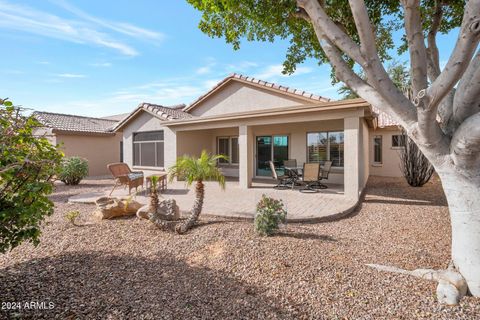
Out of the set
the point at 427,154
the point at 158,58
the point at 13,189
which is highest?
the point at 158,58

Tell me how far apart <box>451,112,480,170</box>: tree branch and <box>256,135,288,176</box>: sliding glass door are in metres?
10.7

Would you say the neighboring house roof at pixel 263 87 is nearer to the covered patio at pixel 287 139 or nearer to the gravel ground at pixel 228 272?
the covered patio at pixel 287 139

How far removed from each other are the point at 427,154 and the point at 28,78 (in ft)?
52.8

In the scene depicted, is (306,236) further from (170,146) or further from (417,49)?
(170,146)

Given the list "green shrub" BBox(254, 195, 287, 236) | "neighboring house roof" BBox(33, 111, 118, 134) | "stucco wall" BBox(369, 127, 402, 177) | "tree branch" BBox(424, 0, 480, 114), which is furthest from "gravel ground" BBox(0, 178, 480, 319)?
"neighboring house roof" BBox(33, 111, 118, 134)

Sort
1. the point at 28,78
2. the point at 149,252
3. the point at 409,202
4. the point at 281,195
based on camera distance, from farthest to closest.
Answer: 1. the point at 28,78
2. the point at 281,195
3. the point at 409,202
4. the point at 149,252

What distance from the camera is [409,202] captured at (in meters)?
8.98

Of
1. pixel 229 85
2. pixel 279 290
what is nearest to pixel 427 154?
pixel 279 290

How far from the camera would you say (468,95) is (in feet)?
11.1

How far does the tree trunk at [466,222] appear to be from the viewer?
3.32m

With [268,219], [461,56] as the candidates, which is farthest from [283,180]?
[461,56]

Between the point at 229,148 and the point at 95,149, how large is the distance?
11.4 meters

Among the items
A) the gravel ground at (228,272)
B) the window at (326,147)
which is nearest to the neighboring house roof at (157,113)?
the window at (326,147)

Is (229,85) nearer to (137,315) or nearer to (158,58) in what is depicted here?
(158,58)
